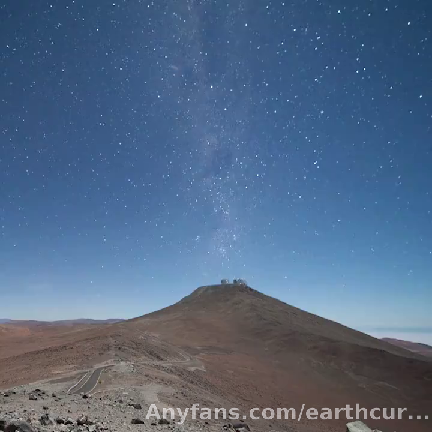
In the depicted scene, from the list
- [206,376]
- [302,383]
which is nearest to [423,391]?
[302,383]

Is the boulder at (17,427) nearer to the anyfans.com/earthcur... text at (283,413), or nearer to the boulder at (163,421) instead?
the boulder at (163,421)

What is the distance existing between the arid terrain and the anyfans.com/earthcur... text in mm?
719

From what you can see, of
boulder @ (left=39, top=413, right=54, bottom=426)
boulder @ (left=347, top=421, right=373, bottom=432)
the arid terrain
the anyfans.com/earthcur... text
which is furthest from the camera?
the arid terrain

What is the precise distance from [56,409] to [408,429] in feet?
123

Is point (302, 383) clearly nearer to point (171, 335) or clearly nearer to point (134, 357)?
point (134, 357)

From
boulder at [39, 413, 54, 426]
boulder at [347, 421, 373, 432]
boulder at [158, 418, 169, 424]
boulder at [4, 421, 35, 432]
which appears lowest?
boulder at [158, 418, 169, 424]

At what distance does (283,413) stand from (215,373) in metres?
10.4

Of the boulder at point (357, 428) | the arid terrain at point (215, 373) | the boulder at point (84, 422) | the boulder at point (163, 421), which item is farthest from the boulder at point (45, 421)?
the boulder at point (357, 428)

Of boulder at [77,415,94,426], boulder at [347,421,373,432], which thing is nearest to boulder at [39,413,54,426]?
boulder at [77,415,94,426]

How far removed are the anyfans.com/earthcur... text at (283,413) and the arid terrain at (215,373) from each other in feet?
2.36

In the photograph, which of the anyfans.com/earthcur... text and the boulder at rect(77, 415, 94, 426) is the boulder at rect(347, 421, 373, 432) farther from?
the boulder at rect(77, 415, 94, 426)

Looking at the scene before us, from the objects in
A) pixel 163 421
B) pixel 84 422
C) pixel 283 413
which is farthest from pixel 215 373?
pixel 84 422

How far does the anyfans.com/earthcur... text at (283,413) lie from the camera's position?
15758mm

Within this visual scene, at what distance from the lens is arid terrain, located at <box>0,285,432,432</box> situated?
673 inches
